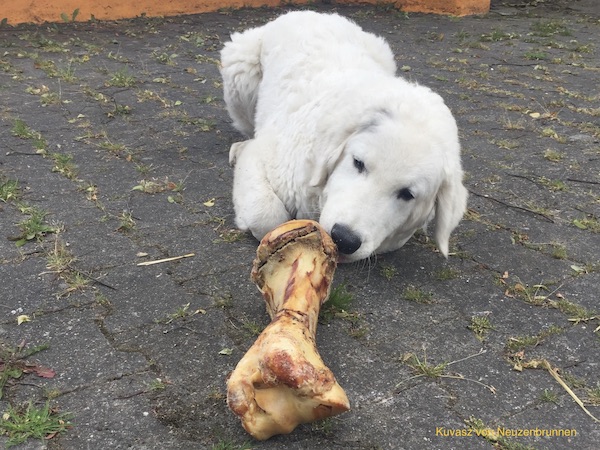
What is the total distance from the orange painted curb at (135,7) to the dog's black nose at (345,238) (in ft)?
23.0

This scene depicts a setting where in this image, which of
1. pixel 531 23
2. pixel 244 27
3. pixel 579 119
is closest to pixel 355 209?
pixel 579 119

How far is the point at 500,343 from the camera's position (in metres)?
2.81

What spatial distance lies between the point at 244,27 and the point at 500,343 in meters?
7.37

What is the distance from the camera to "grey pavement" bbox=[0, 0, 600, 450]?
7.52ft

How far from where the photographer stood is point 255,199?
3.59 m

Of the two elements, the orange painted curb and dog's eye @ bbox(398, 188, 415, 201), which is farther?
the orange painted curb

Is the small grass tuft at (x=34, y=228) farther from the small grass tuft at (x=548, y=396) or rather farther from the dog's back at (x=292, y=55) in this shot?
the small grass tuft at (x=548, y=396)

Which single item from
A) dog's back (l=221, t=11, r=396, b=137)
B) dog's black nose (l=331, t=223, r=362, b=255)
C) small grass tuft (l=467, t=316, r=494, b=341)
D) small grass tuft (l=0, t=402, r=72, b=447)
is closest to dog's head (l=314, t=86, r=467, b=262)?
dog's black nose (l=331, t=223, r=362, b=255)

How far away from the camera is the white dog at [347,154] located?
10.0 feet

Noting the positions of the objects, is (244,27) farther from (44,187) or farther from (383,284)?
(383,284)

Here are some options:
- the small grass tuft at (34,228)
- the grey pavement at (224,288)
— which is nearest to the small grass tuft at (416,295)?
the grey pavement at (224,288)

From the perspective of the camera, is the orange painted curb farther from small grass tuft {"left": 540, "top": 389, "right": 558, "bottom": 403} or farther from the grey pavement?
small grass tuft {"left": 540, "top": 389, "right": 558, "bottom": 403}

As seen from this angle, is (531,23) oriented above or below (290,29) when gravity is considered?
below

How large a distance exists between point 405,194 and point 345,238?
16.4 inches
